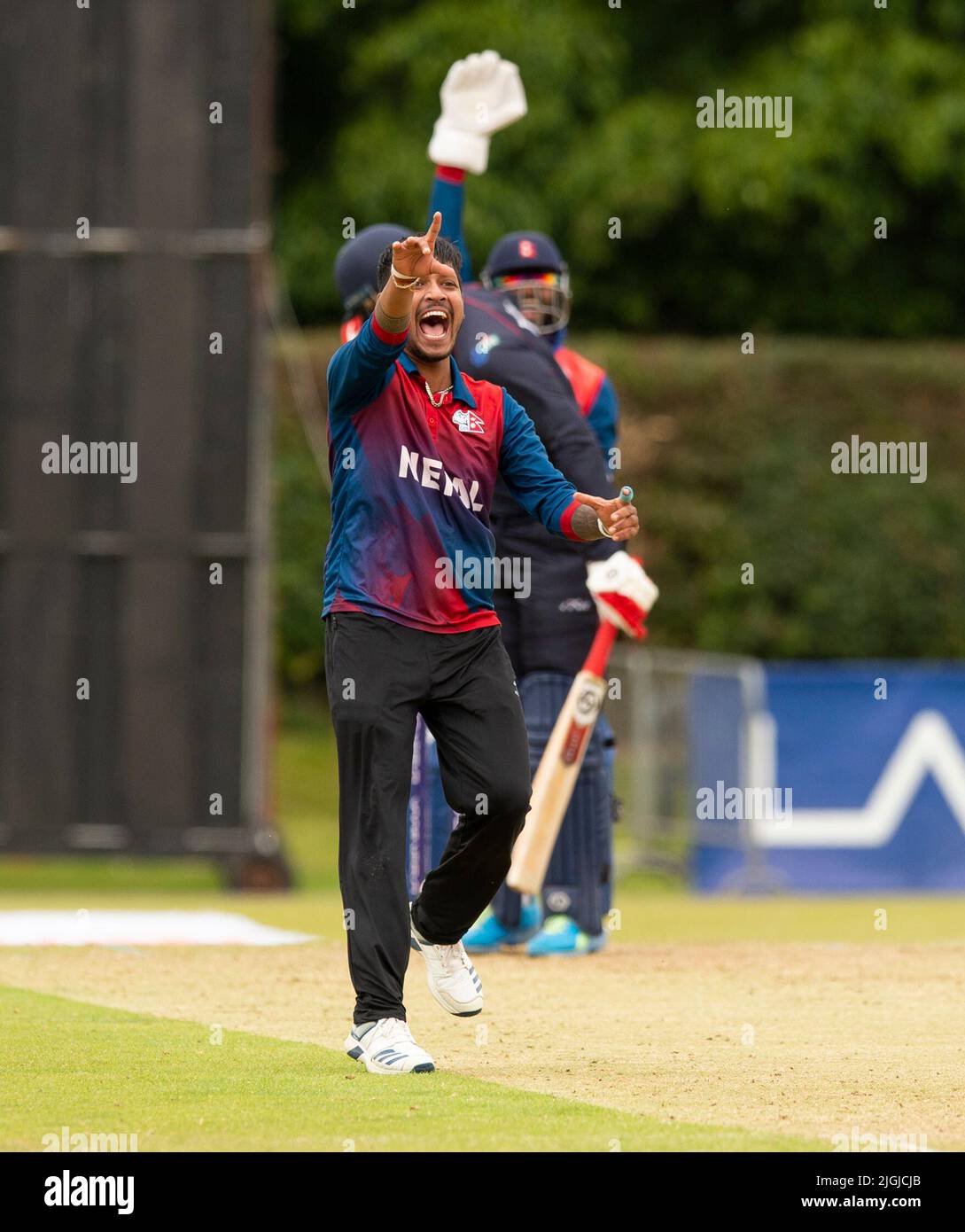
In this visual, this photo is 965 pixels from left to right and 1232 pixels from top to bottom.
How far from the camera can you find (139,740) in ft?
45.6

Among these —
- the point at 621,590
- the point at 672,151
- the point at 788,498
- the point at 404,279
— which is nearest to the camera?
the point at 404,279

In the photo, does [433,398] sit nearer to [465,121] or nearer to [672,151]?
[465,121]

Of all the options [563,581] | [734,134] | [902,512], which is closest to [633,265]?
[734,134]

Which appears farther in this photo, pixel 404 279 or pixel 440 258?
pixel 440 258

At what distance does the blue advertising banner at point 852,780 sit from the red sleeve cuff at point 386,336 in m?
9.38

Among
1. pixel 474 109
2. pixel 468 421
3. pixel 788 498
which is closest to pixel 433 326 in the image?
pixel 468 421

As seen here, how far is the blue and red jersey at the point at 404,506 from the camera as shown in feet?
19.7

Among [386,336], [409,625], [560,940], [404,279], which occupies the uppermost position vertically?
[404,279]

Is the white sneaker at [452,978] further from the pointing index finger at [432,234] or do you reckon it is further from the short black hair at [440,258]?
the pointing index finger at [432,234]

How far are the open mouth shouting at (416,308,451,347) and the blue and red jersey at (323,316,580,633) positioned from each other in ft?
0.32

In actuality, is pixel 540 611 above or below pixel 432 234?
below

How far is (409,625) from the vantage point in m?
6.01

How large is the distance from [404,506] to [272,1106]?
1.66m
